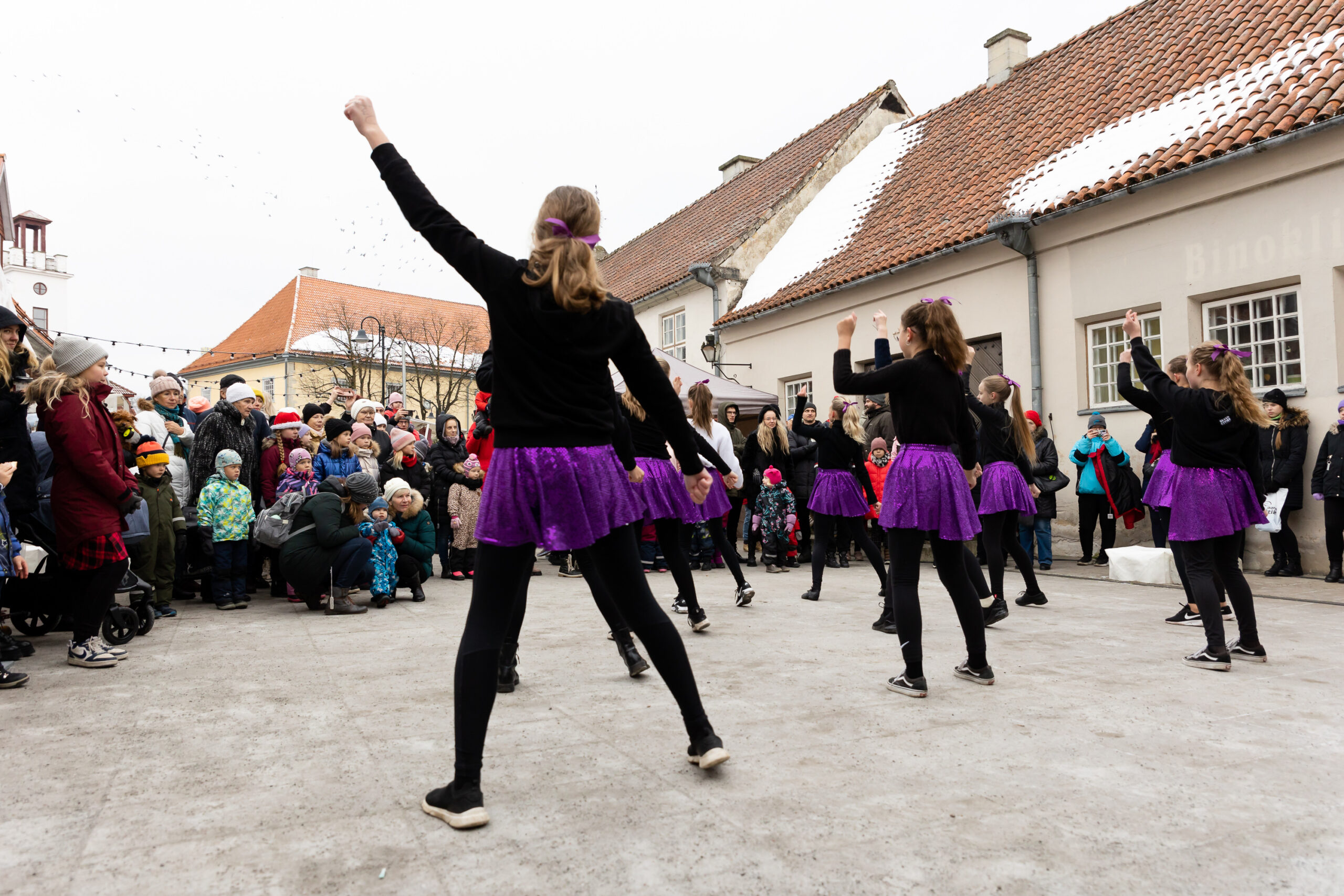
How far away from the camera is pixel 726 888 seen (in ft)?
7.54

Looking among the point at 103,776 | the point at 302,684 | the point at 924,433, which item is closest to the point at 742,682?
the point at 924,433

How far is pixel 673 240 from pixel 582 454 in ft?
78.4

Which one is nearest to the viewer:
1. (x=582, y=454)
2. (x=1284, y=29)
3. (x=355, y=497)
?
(x=582, y=454)

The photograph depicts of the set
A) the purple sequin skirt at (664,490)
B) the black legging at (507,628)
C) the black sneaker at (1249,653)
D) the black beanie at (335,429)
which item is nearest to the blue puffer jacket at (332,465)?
the black beanie at (335,429)

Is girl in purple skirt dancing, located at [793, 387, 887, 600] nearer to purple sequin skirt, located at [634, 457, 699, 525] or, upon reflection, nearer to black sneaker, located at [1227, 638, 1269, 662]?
purple sequin skirt, located at [634, 457, 699, 525]

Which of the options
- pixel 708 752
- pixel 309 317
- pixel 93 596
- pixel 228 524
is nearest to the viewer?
pixel 708 752

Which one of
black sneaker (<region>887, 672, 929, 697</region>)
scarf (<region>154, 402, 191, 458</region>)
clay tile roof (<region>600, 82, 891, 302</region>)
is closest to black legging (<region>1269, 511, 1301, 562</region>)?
black sneaker (<region>887, 672, 929, 697</region>)

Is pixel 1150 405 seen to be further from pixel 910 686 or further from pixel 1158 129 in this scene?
pixel 1158 129

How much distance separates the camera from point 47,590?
5.86 metres

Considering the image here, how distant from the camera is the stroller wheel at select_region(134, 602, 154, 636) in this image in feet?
20.8

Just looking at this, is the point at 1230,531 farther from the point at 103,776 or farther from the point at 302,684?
the point at 103,776

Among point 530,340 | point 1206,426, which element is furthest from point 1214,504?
point 530,340

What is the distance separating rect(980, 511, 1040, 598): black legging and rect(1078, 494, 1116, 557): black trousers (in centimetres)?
392

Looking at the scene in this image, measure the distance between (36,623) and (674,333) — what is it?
17888 mm
